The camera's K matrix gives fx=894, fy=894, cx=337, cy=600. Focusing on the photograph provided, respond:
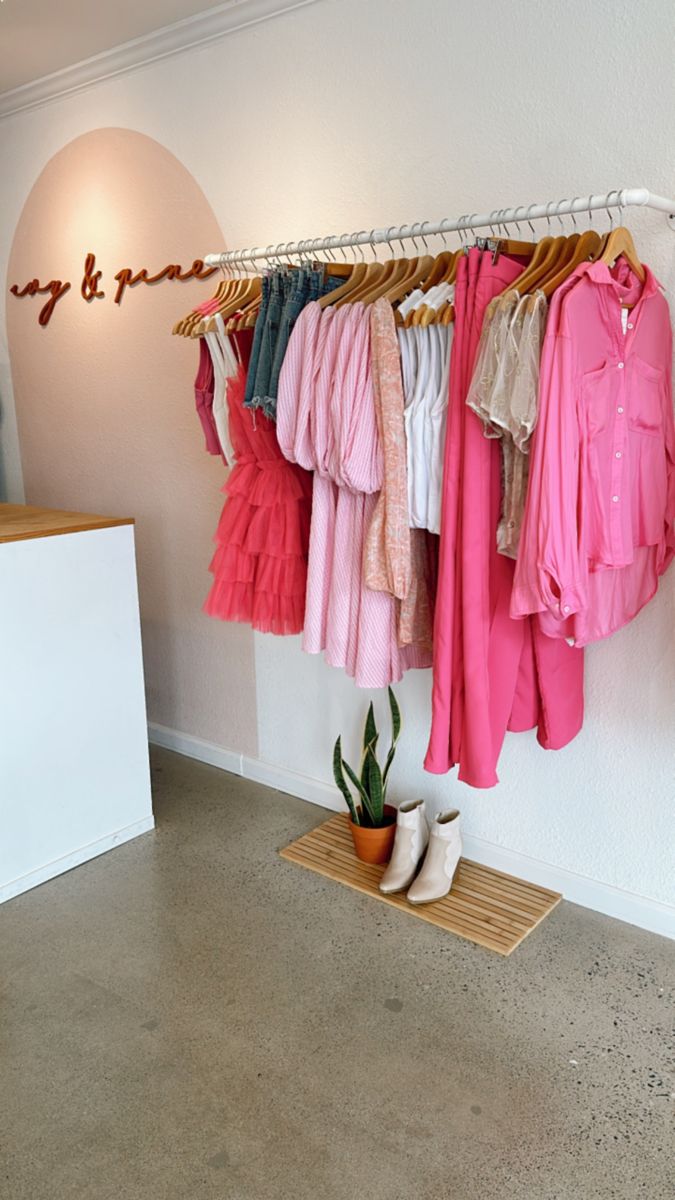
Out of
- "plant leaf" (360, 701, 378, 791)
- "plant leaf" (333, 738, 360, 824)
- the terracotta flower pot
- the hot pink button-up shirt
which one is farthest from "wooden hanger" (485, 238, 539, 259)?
the terracotta flower pot

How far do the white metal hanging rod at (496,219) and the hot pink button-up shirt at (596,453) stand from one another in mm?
138

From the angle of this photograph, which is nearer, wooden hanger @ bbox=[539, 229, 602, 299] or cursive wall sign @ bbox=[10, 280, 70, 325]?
wooden hanger @ bbox=[539, 229, 602, 299]

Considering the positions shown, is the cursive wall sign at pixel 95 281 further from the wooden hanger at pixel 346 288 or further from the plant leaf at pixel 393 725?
the plant leaf at pixel 393 725

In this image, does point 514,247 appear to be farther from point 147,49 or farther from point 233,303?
point 147,49

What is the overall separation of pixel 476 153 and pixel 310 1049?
7.39 ft

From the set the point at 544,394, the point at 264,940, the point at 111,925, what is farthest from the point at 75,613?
the point at 544,394

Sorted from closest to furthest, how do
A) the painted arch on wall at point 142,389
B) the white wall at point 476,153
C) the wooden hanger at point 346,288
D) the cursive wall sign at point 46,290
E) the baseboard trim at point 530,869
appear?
1. the white wall at point 476,153
2. the wooden hanger at point 346,288
3. the baseboard trim at point 530,869
4. the painted arch on wall at point 142,389
5. the cursive wall sign at point 46,290

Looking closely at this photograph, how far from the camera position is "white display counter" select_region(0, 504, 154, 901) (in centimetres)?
259

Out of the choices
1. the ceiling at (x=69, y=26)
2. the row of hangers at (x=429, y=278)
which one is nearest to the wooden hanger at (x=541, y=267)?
the row of hangers at (x=429, y=278)

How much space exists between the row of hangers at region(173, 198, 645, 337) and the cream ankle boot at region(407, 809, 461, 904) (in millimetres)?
1399

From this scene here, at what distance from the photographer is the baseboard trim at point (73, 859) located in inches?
104

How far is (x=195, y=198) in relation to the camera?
3.07m

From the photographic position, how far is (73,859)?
280cm

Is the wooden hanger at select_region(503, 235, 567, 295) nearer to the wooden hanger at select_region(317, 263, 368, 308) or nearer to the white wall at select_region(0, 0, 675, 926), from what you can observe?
the white wall at select_region(0, 0, 675, 926)
